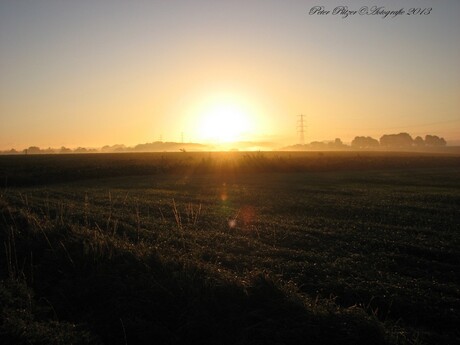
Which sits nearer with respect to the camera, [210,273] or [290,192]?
[210,273]

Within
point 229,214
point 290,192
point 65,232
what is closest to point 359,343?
point 65,232

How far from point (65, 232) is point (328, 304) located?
29.9 ft

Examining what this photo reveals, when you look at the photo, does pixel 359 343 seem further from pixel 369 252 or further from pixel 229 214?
pixel 229 214

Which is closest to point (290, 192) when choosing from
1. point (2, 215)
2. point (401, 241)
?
point (401, 241)

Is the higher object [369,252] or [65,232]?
Answer: [65,232]

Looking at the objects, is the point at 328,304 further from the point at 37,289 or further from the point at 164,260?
the point at 37,289

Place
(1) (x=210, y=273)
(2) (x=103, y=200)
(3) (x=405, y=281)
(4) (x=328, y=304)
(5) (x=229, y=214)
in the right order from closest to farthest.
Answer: (4) (x=328, y=304), (1) (x=210, y=273), (3) (x=405, y=281), (5) (x=229, y=214), (2) (x=103, y=200)

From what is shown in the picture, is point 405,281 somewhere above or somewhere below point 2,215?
below

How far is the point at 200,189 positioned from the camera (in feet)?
112

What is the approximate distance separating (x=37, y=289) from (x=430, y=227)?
15.3 meters

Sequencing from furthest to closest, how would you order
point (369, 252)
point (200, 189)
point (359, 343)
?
point (200, 189) → point (369, 252) → point (359, 343)

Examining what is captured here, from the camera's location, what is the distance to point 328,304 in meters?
8.87

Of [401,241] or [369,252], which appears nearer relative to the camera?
[369,252]

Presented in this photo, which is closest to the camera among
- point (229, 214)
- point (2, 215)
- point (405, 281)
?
point (405, 281)
